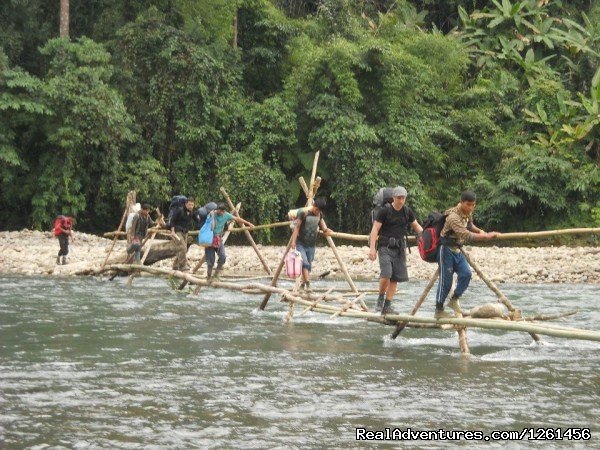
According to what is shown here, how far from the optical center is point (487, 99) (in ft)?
124

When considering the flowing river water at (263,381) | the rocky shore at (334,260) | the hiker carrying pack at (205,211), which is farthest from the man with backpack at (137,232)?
the flowing river water at (263,381)

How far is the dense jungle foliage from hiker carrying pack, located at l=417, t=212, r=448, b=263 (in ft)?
71.0

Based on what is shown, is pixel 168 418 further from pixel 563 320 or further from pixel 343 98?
pixel 343 98

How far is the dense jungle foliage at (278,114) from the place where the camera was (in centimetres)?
3319

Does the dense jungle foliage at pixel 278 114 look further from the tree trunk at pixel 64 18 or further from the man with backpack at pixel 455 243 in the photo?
the man with backpack at pixel 455 243

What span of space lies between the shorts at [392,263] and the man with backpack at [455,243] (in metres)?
1.04

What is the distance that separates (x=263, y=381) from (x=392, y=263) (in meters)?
3.13

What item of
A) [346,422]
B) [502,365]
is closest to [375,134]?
[502,365]

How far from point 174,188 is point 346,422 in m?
27.1

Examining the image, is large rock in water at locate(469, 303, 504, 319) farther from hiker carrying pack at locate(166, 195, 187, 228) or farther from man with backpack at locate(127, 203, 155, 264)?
man with backpack at locate(127, 203, 155, 264)

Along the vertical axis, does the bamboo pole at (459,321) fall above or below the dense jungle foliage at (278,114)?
below

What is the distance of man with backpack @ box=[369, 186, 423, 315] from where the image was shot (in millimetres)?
12656

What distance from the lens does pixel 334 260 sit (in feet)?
93.9

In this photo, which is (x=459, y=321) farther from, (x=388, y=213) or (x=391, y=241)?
(x=388, y=213)
